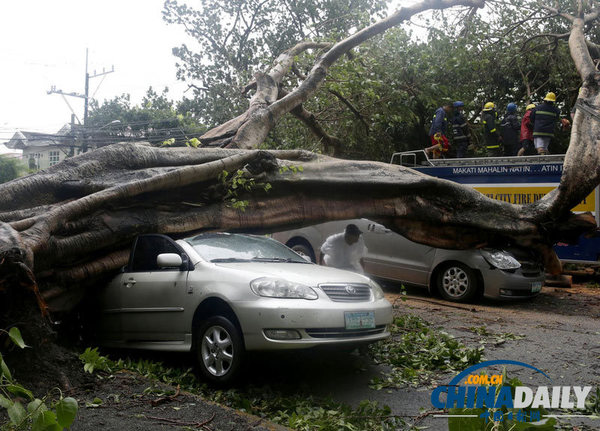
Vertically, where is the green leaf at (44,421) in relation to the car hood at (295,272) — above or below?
below

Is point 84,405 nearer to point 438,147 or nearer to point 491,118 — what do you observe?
point 438,147

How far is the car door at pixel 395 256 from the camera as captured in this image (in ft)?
35.6

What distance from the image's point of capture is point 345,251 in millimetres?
9898

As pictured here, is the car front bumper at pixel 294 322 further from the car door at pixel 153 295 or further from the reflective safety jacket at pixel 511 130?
the reflective safety jacket at pixel 511 130

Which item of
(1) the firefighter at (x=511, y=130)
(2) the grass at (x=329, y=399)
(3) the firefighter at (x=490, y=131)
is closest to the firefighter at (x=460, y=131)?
(3) the firefighter at (x=490, y=131)

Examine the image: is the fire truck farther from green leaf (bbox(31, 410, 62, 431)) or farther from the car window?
green leaf (bbox(31, 410, 62, 431))

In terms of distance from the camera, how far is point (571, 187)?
8.03 meters

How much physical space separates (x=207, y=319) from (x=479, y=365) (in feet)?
8.70

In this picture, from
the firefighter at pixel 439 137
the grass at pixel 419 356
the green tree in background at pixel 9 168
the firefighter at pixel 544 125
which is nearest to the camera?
the grass at pixel 419 356

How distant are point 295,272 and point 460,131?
10.0 meters

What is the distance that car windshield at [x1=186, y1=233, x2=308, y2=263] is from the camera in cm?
653

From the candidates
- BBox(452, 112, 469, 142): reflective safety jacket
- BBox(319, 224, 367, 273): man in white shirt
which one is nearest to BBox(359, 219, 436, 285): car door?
BBox(319, 224, 367, 273): man in white shirt

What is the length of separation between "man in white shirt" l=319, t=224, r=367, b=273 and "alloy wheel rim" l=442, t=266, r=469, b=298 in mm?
1684

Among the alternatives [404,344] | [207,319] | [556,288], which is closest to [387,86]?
[556,288]
